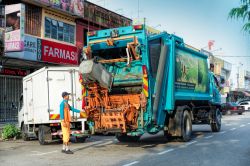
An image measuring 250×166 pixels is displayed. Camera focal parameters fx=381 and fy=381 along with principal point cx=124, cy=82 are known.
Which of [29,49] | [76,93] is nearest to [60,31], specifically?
[29,49]

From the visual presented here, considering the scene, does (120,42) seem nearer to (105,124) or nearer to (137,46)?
(137,46)

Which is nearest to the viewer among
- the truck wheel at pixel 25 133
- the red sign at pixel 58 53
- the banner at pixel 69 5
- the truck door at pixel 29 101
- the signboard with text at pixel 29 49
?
the truck door at pixel 29 101

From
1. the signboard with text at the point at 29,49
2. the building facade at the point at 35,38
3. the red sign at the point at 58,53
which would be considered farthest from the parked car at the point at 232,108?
the signboard with text at the point at 29,49

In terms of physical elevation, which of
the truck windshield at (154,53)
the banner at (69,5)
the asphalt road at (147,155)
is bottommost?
the asphalt road at (147,155)

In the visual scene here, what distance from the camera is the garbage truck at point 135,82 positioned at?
11008 millimetres

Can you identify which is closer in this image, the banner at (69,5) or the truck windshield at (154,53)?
the truck windshield at (154,53)

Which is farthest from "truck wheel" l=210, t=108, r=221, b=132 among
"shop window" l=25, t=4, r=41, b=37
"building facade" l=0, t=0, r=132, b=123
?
"shop window" l=25, t=4, r=41, b=37

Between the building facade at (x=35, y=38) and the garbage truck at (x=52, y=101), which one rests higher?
the building facade at (x=35, y=38)

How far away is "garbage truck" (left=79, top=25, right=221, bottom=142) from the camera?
11008mm

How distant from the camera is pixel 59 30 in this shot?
23953 millimetres

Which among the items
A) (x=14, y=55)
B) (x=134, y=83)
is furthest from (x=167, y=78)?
(x=14, y=55)

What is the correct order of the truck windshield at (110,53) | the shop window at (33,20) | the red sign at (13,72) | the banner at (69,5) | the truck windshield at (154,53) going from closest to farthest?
the truck windshield at (154,53), the truck windshield at (110,53), the red sign at (13,72), the shop window at (33,20), the banner at (69,5)

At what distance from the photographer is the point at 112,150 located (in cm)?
1154

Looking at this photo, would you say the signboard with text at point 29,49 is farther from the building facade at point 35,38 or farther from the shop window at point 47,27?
the shop window at point 47,27
